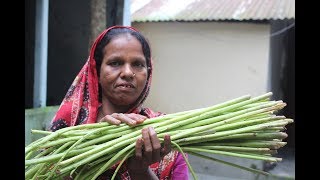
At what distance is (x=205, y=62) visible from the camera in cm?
598

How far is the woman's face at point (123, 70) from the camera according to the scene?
4.51ft

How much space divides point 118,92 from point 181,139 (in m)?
0.31

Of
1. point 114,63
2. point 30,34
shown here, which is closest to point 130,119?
point 114,63

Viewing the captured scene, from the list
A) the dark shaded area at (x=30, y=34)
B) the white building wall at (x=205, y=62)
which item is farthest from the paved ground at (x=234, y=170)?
Answer: the dark shaded area at (x=30, y=34)

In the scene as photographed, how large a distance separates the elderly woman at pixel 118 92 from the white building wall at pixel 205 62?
425 cm

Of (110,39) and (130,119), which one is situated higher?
(110,39)

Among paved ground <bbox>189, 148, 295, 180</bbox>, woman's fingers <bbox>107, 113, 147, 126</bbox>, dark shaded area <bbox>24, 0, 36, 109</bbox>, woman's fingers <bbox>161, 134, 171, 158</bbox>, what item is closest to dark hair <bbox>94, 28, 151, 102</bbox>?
woman's fingers <bbox>107, 113, 147, 126</bbox>

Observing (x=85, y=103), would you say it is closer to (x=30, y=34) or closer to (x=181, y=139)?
(x=181, y=139)

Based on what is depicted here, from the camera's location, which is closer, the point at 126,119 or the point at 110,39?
the point at 126,119

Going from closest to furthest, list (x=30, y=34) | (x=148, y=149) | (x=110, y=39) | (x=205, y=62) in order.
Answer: (x=148, y=149), (x=110, y=39), (x=30, y=34), (x=205, y=62)

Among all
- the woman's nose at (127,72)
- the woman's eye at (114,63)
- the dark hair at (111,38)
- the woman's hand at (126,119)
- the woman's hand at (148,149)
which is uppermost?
the dark hair at (111,38)

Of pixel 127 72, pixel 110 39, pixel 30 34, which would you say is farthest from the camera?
pixel 30 34

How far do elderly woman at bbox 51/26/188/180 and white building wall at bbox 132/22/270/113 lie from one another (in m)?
4.25

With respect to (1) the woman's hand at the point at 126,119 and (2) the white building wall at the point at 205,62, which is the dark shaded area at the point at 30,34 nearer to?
(2) the white building wall at the point at 205,62
